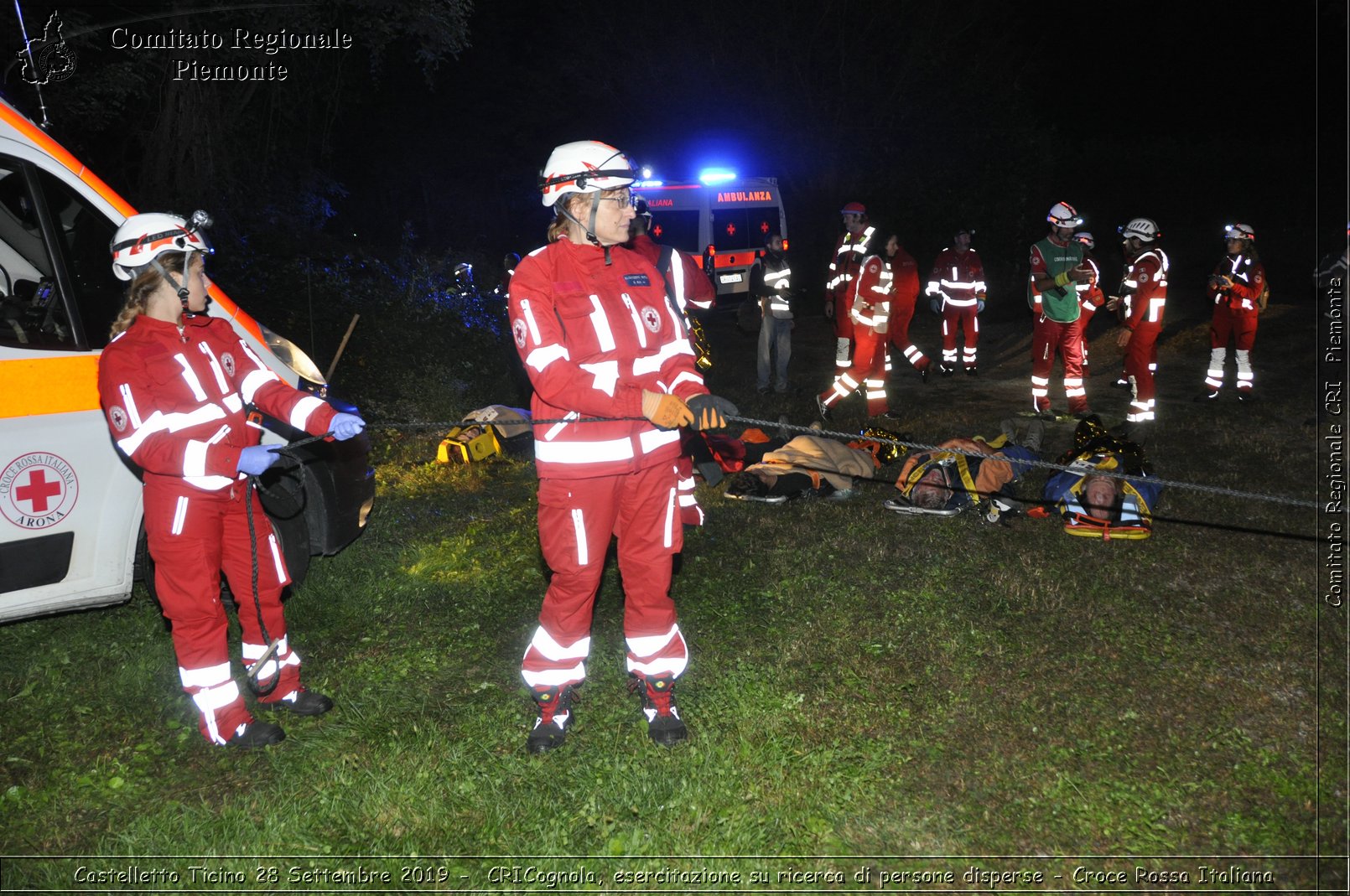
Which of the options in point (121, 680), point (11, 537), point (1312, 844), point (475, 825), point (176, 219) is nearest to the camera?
point (1312, 844)

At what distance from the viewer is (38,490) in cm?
458

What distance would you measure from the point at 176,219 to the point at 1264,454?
8.64 metres

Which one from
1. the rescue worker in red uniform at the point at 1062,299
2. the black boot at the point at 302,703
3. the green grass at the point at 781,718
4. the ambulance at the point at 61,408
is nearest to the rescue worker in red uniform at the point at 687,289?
the green grass at the point at 781,718

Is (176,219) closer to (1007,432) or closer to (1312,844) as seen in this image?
(1312,844)

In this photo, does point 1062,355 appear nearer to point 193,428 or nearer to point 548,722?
point 548,722

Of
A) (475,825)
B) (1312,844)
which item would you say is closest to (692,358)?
(475,825)

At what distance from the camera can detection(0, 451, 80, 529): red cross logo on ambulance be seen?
4.48 m

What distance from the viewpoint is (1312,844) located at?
11.8 ft

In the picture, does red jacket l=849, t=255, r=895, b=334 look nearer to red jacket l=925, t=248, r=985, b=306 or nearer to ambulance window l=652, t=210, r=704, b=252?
red jacket l=925, t=248, r=985, b=306

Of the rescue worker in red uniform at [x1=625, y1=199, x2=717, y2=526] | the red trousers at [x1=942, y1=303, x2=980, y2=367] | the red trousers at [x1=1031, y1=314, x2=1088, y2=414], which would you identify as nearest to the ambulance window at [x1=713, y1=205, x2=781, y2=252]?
the red trousers at [x1=942, y1=303, x2=980, y2=367]

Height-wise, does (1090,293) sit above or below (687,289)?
below

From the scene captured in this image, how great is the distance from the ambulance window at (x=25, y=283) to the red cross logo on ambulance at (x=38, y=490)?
1.82ft

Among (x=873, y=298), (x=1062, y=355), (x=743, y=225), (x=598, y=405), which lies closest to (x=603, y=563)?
(x=598, y=405)

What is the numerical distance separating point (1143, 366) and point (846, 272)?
3.22m
